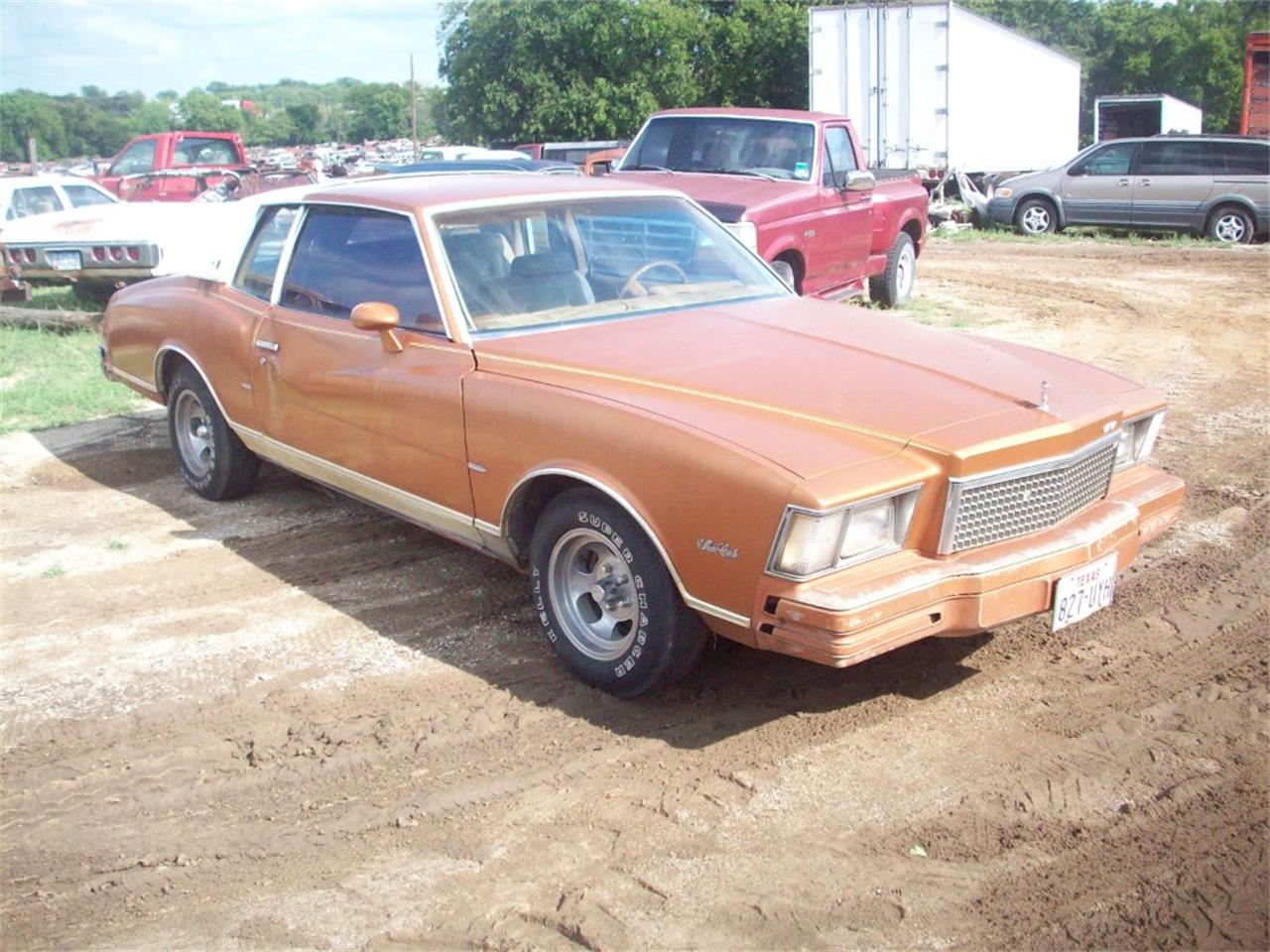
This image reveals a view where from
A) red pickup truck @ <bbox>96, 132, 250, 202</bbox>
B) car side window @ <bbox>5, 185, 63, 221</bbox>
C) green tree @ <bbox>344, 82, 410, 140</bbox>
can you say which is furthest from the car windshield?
green tree @ <bbox>344, 82, 410, 140</bbox>

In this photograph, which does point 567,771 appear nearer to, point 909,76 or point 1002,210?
point 1002,210

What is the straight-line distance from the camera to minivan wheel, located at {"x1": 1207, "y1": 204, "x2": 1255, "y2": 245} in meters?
17.8

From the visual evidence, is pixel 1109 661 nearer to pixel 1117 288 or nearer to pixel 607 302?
pixel 607 302

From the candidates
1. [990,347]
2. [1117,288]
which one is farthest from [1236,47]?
[990,347]

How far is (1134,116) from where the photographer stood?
33.3m

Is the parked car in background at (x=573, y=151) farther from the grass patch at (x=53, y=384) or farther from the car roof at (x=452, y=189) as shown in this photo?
the car roof at (x=452, y=189)

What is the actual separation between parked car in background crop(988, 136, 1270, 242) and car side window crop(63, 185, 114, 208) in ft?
43.4

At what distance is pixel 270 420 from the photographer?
5.85 meters

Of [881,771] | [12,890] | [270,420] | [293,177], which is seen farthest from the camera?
[293,177]

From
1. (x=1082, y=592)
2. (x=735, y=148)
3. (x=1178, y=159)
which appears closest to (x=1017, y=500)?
(x=1082, y=592)

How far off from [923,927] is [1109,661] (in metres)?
1.82

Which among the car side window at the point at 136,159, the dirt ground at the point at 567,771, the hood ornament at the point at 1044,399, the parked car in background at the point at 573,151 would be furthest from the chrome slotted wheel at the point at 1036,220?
the hood ornament at the point at 1044,399

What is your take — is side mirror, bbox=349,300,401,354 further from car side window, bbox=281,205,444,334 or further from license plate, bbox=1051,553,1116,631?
license plate, bbox=1051,553,1116,631

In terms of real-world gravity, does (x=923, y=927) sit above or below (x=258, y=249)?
below
